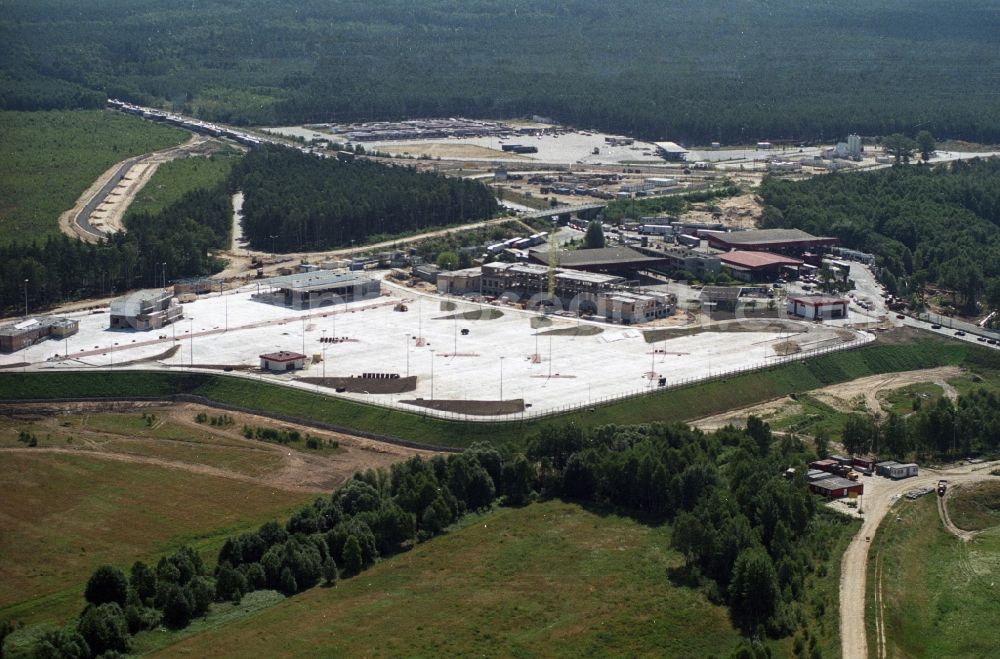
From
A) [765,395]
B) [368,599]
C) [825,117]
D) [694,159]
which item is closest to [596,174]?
[694,159]

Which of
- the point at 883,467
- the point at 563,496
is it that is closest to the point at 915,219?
the point at 883,467

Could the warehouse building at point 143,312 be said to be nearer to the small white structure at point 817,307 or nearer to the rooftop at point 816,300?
the small white structure at point 817,307

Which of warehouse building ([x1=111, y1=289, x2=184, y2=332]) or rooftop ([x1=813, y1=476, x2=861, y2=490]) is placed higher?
warehouse building ([x1=111, y1=289, x2=184, y2=332])

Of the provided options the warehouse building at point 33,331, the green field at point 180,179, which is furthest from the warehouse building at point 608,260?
the green field at point 180,179

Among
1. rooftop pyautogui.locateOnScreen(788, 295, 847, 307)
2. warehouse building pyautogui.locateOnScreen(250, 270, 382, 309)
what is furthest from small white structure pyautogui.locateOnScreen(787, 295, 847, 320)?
warehouse building pyautogui.locateOnScreen(250, 270, 382, 309)

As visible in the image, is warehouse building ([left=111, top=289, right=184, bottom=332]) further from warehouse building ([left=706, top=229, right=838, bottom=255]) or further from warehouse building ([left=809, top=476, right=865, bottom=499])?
warehouse building ([left=706, top=229, right=838, bottom=255])

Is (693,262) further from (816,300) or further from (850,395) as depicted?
(850,395)
